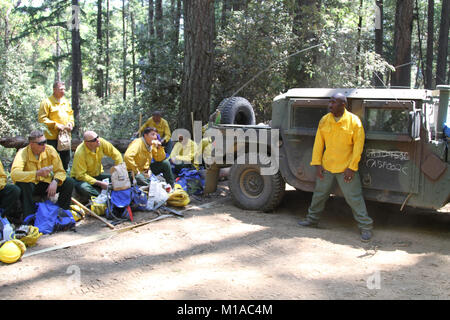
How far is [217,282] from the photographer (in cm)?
422

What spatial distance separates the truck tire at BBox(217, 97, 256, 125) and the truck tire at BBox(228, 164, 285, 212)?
1037 mm

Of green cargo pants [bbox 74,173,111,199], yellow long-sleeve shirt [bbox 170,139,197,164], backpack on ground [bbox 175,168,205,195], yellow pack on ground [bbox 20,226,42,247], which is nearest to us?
yellow pack on ground [bbox 20,226,42,247]

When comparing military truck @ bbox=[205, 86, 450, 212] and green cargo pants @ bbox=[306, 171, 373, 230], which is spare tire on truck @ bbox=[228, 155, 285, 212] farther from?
green cargo pants @ bbox=[306, 171, 373, 230]

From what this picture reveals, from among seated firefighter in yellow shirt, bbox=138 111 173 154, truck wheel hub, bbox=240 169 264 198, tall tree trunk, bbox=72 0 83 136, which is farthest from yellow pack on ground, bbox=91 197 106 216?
tall tree trunk, bbox=72 0 83 136

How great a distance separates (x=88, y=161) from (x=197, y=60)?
4.10 meters

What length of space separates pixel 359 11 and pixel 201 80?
211 inches

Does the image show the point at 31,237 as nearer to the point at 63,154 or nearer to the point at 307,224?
the point at 63,154

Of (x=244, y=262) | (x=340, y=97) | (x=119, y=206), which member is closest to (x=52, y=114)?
(x=119, y=206)

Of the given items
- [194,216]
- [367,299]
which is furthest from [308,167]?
[367,299]

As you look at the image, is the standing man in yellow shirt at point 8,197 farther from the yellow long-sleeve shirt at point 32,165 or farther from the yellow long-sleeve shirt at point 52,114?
the yellow long-sleeve shirt at point 52,114

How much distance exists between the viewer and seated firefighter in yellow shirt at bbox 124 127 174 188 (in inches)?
281

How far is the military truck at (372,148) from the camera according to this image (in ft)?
18.2

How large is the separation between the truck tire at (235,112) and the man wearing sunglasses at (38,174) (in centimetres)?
296

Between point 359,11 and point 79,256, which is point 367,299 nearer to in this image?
point 79,256
